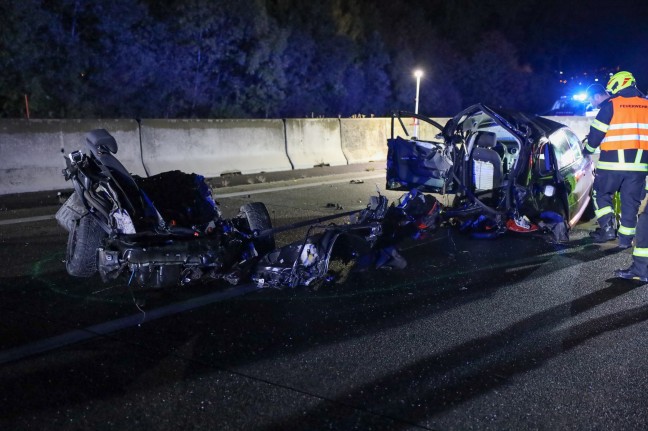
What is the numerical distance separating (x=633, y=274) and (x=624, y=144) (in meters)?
1.36

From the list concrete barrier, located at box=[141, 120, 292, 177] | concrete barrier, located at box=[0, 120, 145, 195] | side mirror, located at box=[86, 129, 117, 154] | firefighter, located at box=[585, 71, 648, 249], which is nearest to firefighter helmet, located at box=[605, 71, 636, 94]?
firefighter, located at box=[585, 71, 648, 249]

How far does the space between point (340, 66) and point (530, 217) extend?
17553mm

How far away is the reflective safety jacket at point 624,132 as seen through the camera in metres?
5.70

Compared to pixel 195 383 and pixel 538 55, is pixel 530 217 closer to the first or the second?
pixel 195 383

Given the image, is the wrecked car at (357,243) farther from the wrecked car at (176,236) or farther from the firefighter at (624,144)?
the firefighter at (624,144)

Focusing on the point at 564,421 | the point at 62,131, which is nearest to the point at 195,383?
the point at 564,421

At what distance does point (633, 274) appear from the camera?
524cm

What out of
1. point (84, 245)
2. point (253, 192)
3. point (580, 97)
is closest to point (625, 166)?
point (84, 245)

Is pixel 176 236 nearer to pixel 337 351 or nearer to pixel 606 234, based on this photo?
pixel 337 351

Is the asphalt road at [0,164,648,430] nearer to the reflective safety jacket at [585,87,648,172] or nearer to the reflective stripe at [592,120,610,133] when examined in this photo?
the reflective safety jacket at [585,87,648,172]

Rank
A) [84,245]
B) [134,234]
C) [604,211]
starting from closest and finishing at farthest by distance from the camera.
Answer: [134,234] → [84,245] → [604,211]

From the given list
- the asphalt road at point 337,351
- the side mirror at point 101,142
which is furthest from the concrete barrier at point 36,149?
the side mirror at point 101,142

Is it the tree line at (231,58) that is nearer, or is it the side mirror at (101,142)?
the side mirror at (101,142)

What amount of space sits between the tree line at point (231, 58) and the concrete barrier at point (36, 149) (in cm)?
486
